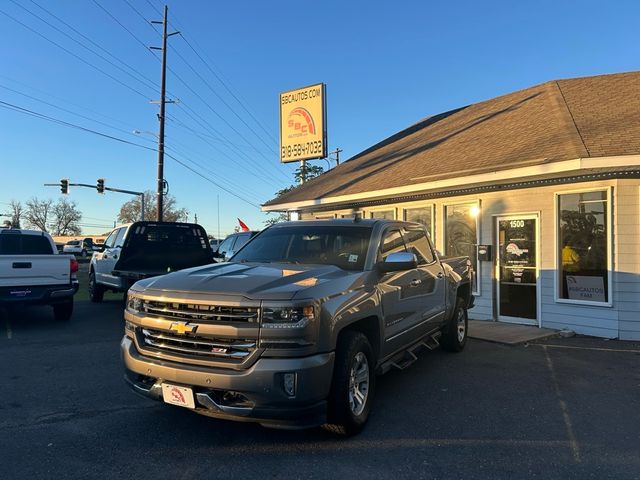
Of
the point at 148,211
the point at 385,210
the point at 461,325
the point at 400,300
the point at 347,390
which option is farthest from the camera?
the point at 148,211

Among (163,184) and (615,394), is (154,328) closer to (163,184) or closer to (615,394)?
(615,394)

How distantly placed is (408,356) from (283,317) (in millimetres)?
2530

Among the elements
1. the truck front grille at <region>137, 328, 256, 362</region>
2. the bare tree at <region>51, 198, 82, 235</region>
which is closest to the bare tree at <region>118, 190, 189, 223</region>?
the bare tree at <region>51, 198, 82, 235</region>

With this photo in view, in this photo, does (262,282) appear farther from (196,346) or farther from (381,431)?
(381,431)

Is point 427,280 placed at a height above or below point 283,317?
above

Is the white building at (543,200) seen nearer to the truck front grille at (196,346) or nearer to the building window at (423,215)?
the building window at (423,215)

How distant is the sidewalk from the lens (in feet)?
27.9

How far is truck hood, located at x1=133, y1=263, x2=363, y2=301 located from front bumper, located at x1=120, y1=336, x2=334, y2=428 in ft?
1.62

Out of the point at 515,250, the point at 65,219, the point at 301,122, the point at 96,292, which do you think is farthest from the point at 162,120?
the point at 65,219

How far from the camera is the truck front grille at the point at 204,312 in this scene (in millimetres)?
3740

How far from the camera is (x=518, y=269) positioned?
10203 millimetres

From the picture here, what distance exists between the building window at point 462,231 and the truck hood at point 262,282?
7041 millimetres

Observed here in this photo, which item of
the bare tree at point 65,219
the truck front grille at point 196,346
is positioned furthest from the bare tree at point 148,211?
the truck front grille at point 196,346

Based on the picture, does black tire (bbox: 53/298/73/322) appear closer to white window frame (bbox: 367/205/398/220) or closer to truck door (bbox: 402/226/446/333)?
truck door (bbox: 402/226/446/333)
